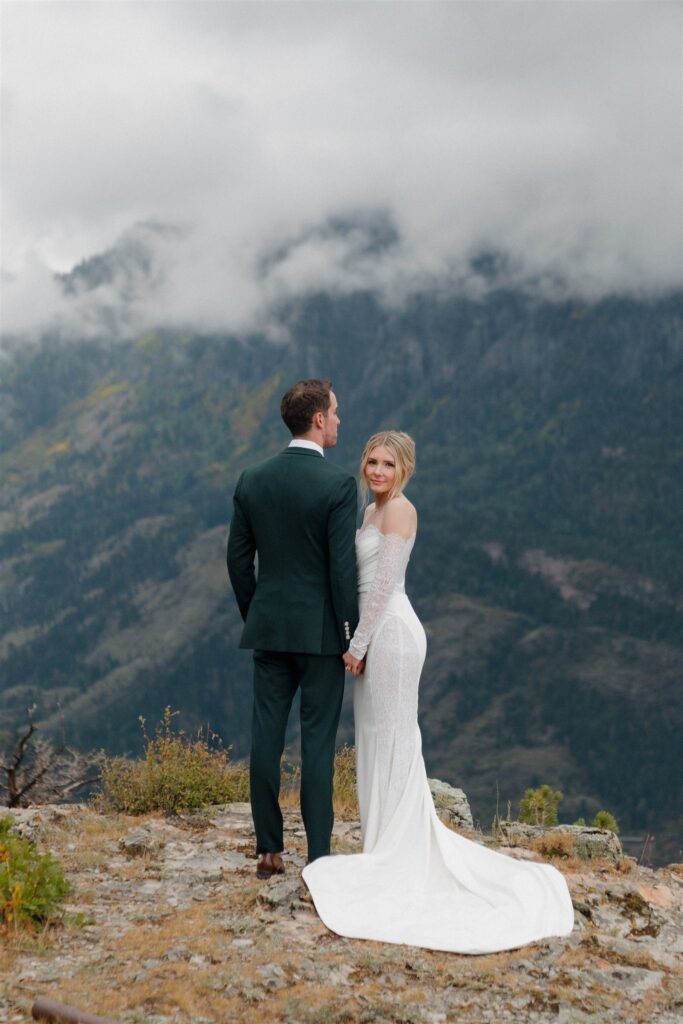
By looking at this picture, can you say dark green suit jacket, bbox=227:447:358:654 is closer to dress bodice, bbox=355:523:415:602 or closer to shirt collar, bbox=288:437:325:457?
shirt collar, bbox=288:437:325:457

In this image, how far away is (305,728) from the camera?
7.43 meters

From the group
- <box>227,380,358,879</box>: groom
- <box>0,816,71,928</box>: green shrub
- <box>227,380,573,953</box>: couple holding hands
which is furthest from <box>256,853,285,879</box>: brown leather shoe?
<box>0,816,71,928</box>: green shrub

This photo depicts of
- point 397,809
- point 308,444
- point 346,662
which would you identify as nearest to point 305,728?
point 346,662

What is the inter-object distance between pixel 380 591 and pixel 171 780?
4.67 m

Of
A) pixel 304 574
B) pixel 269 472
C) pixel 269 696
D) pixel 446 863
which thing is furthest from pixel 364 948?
pixel 269 472

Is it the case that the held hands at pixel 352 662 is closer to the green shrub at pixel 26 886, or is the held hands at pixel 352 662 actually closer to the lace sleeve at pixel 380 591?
the lace sleeve at pixel 380 591

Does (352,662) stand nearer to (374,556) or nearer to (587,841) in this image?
(374,556)

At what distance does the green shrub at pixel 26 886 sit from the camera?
647cm

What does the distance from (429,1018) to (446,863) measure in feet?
6.25

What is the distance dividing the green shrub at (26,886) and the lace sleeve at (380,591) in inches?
96.4

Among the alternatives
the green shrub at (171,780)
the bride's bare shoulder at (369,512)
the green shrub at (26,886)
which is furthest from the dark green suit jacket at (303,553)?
the green shrub at (171,780)

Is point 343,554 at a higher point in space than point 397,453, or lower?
lower

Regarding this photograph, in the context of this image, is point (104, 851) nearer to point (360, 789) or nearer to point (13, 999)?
point (360, 789)

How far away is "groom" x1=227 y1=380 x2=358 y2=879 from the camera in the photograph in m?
7.24
